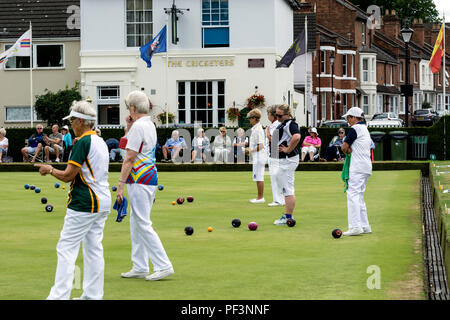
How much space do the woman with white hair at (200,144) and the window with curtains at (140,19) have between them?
10.1 metres

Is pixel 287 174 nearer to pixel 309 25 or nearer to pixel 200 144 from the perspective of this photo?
pixel 200 144

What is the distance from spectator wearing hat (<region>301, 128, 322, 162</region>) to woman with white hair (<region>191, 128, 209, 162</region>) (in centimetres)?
339

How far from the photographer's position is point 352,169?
11219mm

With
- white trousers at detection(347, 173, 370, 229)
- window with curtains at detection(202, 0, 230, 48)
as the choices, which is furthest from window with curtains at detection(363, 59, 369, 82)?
white trousers at detection(347, 173, 370, 229)

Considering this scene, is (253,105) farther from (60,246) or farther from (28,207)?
(60,246)

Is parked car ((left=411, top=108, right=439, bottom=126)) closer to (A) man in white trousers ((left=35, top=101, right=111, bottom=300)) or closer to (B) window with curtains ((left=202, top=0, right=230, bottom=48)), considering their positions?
(B) window with curtains ((left=202, top=0, right=230, bottom=48))

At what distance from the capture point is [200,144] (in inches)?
1139

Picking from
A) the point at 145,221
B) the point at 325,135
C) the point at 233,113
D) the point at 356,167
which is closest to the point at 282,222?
the point at 356,167

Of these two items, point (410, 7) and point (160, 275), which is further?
point (410, 7)

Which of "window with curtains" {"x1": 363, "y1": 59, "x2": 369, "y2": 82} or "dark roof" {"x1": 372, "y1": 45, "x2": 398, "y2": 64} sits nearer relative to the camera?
"window with curtains" {"x1": 363, "y1": 59, "x2": 369, "y2": 82}

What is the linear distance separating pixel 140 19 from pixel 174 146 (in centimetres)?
1087

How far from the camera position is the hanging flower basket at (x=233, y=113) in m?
36.4

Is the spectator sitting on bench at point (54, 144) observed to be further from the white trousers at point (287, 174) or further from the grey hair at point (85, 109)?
the grey hair at point (85, 109)

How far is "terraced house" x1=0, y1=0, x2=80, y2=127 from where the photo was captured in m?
41.1
